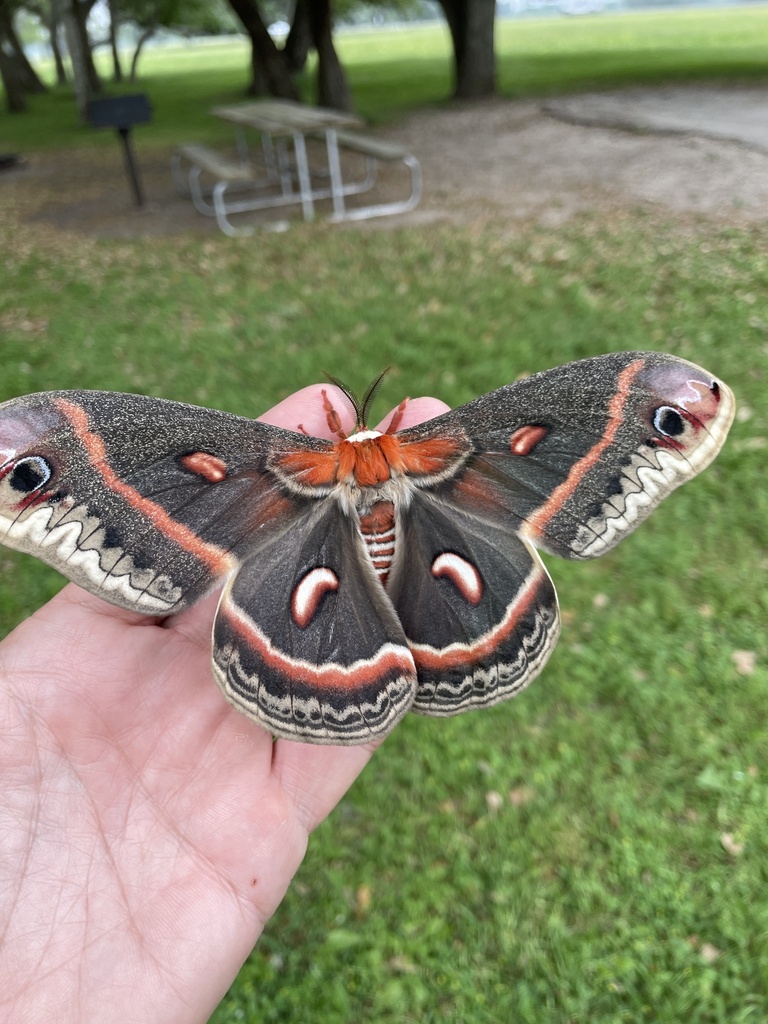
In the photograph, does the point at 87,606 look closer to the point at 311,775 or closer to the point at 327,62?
the point at 311,775

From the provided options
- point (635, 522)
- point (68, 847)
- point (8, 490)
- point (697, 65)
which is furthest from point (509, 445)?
point (697, 65)

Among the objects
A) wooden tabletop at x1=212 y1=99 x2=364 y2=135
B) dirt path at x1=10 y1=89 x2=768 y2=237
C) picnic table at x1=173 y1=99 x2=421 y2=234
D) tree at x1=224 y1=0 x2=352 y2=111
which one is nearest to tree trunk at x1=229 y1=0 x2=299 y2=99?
tree at x1=224 y1=0 x2=352 y2=111

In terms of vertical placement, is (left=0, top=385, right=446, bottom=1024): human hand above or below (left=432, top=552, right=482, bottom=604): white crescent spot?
below

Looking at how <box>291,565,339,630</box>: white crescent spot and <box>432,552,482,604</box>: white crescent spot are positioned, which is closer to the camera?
<box>291,565,339,630</box>: white crescent spot

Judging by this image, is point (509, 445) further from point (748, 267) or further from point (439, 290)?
point (748, 267)

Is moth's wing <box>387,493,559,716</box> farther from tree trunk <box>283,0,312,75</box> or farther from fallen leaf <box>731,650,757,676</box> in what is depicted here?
tree trunk <box>283,0,312,75</box>

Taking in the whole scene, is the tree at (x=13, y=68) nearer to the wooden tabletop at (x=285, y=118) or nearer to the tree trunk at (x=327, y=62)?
the tree trunk at (x=327, y=62)
